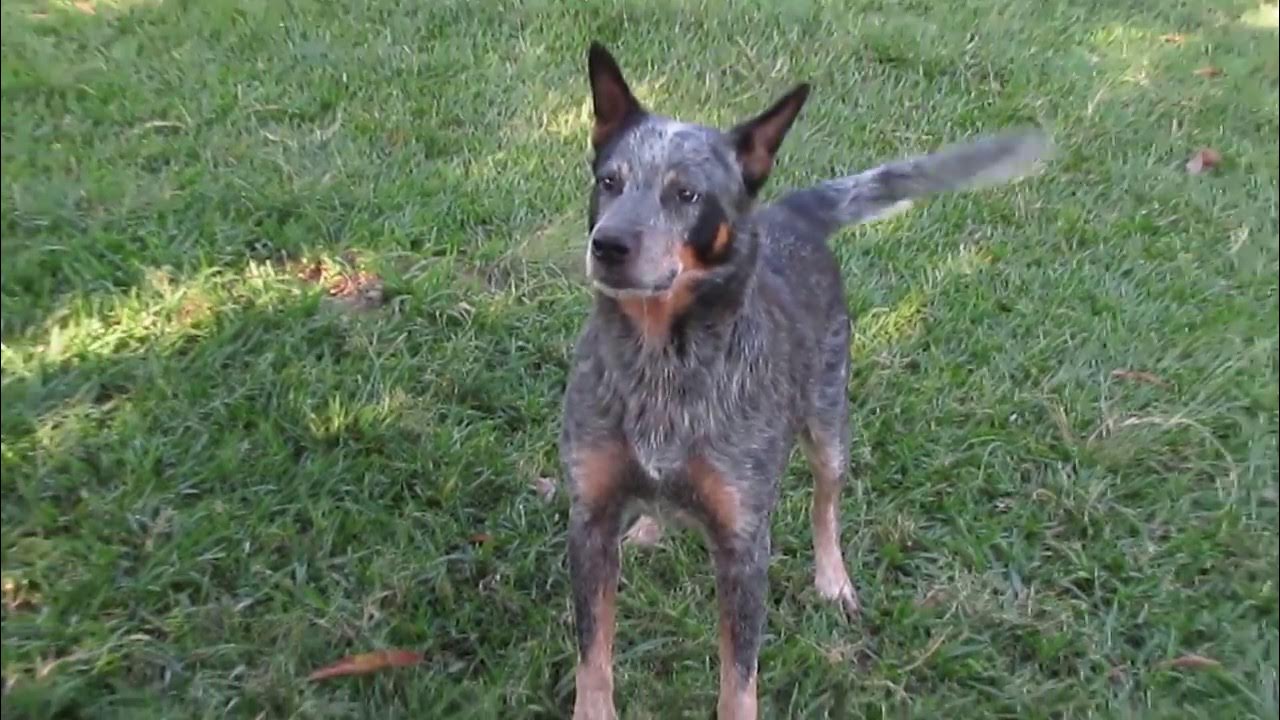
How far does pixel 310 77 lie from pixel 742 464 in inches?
102

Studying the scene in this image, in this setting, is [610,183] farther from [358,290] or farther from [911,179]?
[358,290]

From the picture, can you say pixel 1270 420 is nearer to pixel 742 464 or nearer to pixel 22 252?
pixel 742 464

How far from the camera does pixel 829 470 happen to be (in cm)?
362

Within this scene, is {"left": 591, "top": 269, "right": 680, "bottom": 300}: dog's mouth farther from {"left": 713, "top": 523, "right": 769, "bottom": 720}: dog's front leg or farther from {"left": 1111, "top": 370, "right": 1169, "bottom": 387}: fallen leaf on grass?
{"left": 1111, "top": 370, "right": 1169, "bottom": 387}: fallen leaf on grass

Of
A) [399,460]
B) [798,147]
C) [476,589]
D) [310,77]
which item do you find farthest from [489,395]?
[798,147]

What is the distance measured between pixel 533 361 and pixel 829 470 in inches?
45.8

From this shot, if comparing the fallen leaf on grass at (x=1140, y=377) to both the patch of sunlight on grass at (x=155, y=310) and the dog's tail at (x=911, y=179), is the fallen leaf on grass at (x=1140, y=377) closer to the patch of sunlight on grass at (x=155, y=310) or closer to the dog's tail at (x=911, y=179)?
the dog's tail at (x=911, y=179)

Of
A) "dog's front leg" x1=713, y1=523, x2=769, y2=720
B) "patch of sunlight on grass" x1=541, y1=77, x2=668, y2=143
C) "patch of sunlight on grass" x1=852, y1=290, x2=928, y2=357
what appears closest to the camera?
"dog's front leg" x1=713, y1=523, x2=769, y2=720

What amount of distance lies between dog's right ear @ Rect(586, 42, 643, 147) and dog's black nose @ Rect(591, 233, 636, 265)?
0.50 metres

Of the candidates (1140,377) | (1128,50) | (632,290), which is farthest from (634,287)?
(1140,377)

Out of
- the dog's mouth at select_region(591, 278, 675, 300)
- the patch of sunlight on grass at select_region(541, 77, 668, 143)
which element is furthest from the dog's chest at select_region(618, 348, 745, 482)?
the patch of sunlight on grass at select_region(541, 77, 668, 143)

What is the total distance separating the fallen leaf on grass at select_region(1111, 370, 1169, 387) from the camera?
3505mm

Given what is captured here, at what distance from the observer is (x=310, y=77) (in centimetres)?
460

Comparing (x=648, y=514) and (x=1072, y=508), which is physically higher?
(x=648, y=514)
